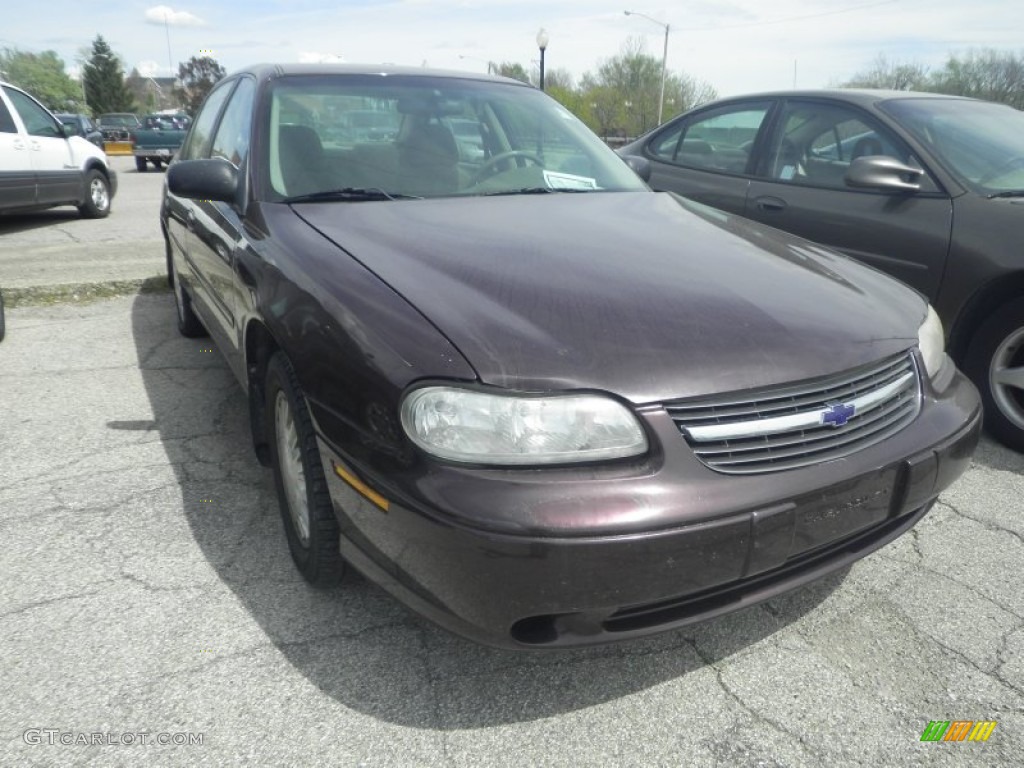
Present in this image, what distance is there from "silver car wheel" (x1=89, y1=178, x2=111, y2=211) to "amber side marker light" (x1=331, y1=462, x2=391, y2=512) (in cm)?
984

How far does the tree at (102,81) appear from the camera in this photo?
2389 inches

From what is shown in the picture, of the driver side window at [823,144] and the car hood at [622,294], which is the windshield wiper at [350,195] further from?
the driver side window at [823,144]

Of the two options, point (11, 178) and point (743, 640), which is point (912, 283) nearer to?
point (743, 640)

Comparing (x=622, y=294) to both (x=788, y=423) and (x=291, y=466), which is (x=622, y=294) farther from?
(x=291, y=466)

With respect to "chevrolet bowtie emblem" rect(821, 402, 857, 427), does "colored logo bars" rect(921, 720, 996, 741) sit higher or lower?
lower

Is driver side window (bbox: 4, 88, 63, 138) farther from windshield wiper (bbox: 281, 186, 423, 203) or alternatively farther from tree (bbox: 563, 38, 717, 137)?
tree (bbox: 563, 38, 717, 137)

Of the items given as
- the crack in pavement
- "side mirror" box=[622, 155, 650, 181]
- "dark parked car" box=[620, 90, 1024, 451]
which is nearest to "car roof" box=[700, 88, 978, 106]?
"dark parked car" box=[620, 90, 1024, 451]

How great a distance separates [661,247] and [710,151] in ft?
9.31

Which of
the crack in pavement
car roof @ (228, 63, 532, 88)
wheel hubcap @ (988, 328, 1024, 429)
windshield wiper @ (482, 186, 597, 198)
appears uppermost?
car roof @ (228, 63, 532, 88)

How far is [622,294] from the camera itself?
2008mm

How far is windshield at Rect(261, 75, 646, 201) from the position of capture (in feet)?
9.16

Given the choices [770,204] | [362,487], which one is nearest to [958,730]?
[362,487]

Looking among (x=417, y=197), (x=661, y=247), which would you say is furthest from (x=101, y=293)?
(x=661, y=247)

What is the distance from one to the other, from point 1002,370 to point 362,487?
294 cm
